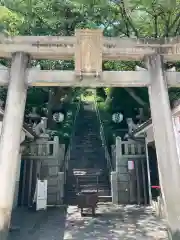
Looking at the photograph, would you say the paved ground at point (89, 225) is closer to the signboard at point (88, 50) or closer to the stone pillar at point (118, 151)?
the stone pillar at point (118, 151)

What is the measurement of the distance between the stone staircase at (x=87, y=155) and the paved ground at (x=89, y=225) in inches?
118

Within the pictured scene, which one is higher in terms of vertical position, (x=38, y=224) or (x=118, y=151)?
(x=118, y=151)

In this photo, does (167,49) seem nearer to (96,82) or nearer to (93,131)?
(96,82)

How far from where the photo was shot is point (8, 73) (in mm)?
6562

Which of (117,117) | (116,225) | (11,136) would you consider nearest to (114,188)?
(116,225)

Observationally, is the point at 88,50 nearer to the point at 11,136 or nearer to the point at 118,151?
the point at 11,136

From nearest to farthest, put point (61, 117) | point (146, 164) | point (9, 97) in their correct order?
point (9, 97) → point (146, 164) → point (61, 117)

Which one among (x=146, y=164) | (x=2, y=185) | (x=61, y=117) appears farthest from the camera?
(x=61, y=117)

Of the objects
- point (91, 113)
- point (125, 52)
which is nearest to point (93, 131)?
point (91, 113)

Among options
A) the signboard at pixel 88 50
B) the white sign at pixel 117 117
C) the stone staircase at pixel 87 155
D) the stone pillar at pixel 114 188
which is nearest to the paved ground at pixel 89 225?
the stone pillar at pixel 114 188

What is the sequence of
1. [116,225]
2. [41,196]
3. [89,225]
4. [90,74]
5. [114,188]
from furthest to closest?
[114,188] → [41,196] → [89,225] → [116,225] → [90,74]

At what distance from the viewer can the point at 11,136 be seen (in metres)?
5.95

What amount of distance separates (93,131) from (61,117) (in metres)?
4.30

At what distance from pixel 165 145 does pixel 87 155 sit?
14666 millimetres
